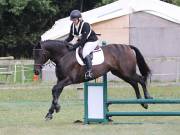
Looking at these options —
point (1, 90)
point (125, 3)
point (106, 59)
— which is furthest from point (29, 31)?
point (106, 59)

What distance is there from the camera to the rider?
13.6 m

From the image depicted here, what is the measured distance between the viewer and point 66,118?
15.3 m

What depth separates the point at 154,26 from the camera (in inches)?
1176

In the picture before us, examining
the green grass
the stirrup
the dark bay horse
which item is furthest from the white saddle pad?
the green grass

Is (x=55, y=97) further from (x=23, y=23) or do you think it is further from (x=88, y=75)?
(x=23, y=23)

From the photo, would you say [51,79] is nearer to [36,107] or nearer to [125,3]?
[125,3]

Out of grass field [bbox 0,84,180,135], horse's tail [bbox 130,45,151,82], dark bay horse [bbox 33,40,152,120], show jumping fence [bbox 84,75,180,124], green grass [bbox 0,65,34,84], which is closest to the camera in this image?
grass field [bbox 0,84,180,135]

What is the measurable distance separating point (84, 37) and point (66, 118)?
2468mm

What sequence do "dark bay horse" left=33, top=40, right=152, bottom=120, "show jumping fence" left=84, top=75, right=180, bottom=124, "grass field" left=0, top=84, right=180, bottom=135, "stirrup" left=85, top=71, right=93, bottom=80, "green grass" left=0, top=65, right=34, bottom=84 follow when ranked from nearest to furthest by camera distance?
1. "grass field" left=0, top=84, right=180, bottom=135
2. "show jumping fence" left=84, top=75, right=180, bottom=124
3. "dark bay horse" left=33, top=40, right=152, bottom=120
4. "stirrup" left=85, top=71, right=93, bottom=80
5. "green grass" left=0, top=65, right=34, bottom=84

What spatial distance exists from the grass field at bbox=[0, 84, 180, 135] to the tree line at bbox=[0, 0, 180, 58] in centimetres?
2422

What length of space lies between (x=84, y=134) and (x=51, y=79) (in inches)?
733

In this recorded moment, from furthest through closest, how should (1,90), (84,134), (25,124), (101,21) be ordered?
(101,21)
(1,90)
(25,124)
(84,134)

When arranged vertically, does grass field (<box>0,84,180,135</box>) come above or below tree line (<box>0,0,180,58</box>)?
below

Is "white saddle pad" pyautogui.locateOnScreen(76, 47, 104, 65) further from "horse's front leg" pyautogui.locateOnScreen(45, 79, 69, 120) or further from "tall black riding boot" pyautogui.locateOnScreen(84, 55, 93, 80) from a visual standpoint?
"horse's front leg" pyautogui.locateOnScreen(45, 79, 69, 120)
